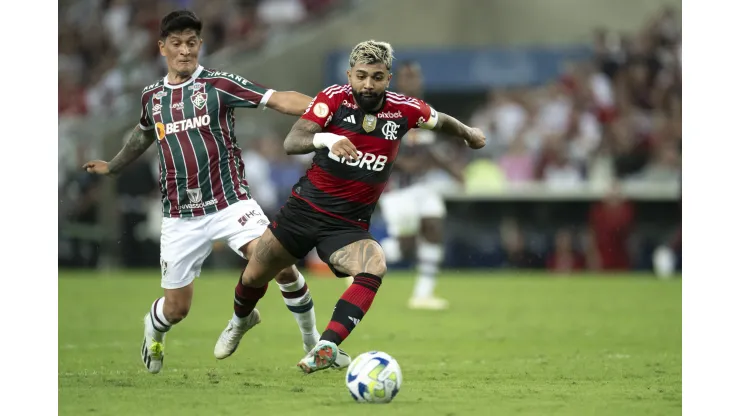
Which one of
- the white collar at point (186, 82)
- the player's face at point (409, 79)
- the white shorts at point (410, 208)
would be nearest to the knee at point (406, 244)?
A: the white shorts at point (410, 208)

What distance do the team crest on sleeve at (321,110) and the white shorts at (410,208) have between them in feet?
22.7

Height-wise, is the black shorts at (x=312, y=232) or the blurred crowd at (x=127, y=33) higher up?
the blurred crowd at (x=127, y=33)

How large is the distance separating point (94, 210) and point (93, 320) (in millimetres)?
7987

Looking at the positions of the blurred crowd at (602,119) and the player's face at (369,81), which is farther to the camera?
the blurred crowd at (602,119)

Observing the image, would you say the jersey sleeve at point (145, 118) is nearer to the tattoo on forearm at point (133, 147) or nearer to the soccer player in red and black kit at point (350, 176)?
the tattoo on forearm at point (133, 147)

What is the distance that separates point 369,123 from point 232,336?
7.11 feet

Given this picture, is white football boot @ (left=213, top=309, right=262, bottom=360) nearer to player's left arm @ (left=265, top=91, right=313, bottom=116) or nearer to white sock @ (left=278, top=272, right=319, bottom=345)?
white sock @ (left=278, top=272, right=319, bottom=345)

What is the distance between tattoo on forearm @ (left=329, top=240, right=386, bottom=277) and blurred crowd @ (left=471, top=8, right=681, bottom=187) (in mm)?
13088

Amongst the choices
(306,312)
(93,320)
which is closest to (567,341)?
(306,312)

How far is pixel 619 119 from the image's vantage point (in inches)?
835

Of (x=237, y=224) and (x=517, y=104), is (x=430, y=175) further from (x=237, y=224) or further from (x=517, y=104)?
(x=237, y=224)

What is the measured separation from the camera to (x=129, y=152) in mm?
9219

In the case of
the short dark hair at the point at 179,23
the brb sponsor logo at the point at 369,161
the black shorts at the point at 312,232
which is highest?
the short dark hair at the point at 179,23

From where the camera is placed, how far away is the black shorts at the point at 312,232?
26.8 ft
